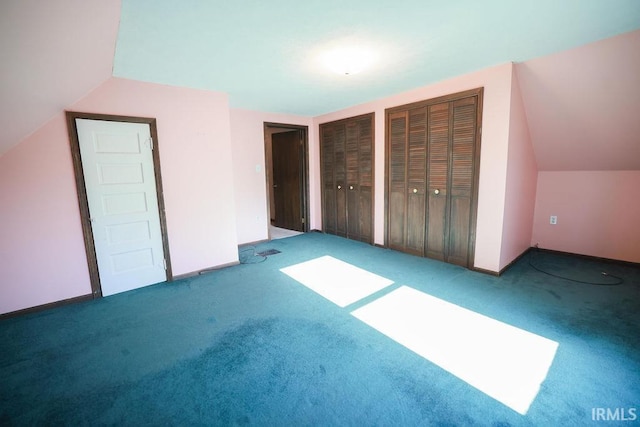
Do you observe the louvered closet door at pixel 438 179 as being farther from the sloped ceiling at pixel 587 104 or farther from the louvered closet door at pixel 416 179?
the sloped ceiling at pixel 587 104

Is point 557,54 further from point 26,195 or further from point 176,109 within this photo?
point 26,195

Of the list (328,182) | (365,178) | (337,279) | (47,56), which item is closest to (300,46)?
(47,56)

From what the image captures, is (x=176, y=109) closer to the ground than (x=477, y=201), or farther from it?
farther from it

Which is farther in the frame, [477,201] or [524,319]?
[477,201]

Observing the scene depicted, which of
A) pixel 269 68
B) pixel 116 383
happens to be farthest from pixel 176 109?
pixel 116 383

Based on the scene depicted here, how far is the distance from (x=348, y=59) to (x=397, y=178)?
2.04 meters

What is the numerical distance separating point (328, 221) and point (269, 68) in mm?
3365

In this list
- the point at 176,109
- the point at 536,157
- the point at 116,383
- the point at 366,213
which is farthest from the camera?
the point at 366,213

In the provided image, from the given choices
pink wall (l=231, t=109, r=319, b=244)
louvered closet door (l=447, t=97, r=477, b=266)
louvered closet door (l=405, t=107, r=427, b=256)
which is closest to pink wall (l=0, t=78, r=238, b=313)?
pink wall (l=231, t=109, r=319, b=244)

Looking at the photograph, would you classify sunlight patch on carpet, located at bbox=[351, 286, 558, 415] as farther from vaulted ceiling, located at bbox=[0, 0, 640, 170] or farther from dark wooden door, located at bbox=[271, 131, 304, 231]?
dark wooden door, located at bbox=[271, 131, 304, 231]

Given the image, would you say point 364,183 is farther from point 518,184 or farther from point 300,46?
point 300,46

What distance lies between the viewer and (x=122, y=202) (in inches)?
123

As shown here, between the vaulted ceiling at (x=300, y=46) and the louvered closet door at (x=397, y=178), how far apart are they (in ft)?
2.33

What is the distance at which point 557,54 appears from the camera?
269 centimetres
